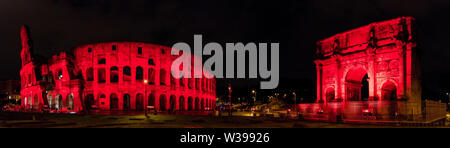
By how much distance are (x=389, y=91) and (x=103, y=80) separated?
144 feet

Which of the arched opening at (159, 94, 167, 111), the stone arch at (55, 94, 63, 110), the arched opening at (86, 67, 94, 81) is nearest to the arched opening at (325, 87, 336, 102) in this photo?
the arched opening at (159, 94, 167, 111)

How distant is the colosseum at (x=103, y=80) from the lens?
49000 millimetres

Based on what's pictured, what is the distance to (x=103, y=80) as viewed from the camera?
5159 centimetres

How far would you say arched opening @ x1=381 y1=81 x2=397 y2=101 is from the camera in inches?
1347

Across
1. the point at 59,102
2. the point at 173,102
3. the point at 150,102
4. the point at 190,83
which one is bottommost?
the point at 173,102

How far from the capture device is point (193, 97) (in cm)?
6172

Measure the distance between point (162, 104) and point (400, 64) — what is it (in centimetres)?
3986

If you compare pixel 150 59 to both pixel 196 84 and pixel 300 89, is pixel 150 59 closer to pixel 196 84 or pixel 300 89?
pixel 196 84

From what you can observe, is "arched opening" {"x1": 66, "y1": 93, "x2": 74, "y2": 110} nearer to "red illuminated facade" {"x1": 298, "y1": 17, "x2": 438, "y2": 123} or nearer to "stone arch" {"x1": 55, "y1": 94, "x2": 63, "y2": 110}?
"stone arch" {"x1": 55, "y1": 94, "x2": 63, "y2": 110}

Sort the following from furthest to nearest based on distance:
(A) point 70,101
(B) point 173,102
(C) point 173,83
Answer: (B) point 173,102, (C) point 173,83, (A) point 70,101

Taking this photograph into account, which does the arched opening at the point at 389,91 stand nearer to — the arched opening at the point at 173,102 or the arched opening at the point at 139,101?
the arched opening at the point at 173,102

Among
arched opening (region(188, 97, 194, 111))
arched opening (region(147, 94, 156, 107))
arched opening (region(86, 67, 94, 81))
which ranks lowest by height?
arched opening (region(188, 97, 194, 111))

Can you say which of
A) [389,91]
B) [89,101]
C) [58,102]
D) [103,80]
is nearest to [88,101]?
[89,101]

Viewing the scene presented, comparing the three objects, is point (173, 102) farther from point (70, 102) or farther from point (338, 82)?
point (338, 82)
